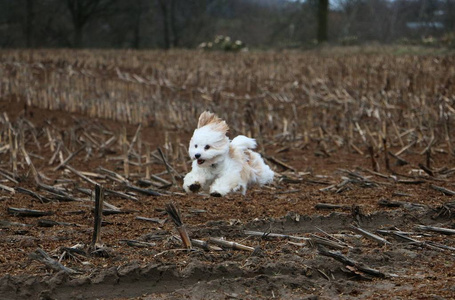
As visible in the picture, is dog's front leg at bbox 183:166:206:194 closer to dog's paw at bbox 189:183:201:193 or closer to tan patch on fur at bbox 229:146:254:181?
dog's paw at bbox 189:183:201:193

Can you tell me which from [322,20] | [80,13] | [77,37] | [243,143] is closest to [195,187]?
[243,143]

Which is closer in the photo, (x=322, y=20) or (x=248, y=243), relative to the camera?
(x=248, y=243)

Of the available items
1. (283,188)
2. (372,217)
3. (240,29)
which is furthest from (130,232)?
(240,29)

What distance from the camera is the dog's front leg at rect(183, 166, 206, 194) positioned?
7.16 meters

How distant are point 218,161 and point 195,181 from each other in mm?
382

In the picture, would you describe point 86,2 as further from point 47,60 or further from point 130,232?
point 130,232

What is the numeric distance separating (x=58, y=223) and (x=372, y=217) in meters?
2.58

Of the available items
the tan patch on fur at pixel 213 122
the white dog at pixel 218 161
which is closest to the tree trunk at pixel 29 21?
the white dog at pixel 218 161

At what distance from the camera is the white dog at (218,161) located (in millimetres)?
6781

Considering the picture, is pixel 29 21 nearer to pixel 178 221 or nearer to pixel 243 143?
pixel 243 143

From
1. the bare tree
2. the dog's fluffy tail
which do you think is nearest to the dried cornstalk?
the dog's fluffy tail

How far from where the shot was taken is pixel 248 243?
5.29 metres

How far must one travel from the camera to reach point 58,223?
5945mm

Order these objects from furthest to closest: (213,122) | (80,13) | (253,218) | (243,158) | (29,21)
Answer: (80,13) → (29,21) → (243,158) → (213,122) → (253,218)
